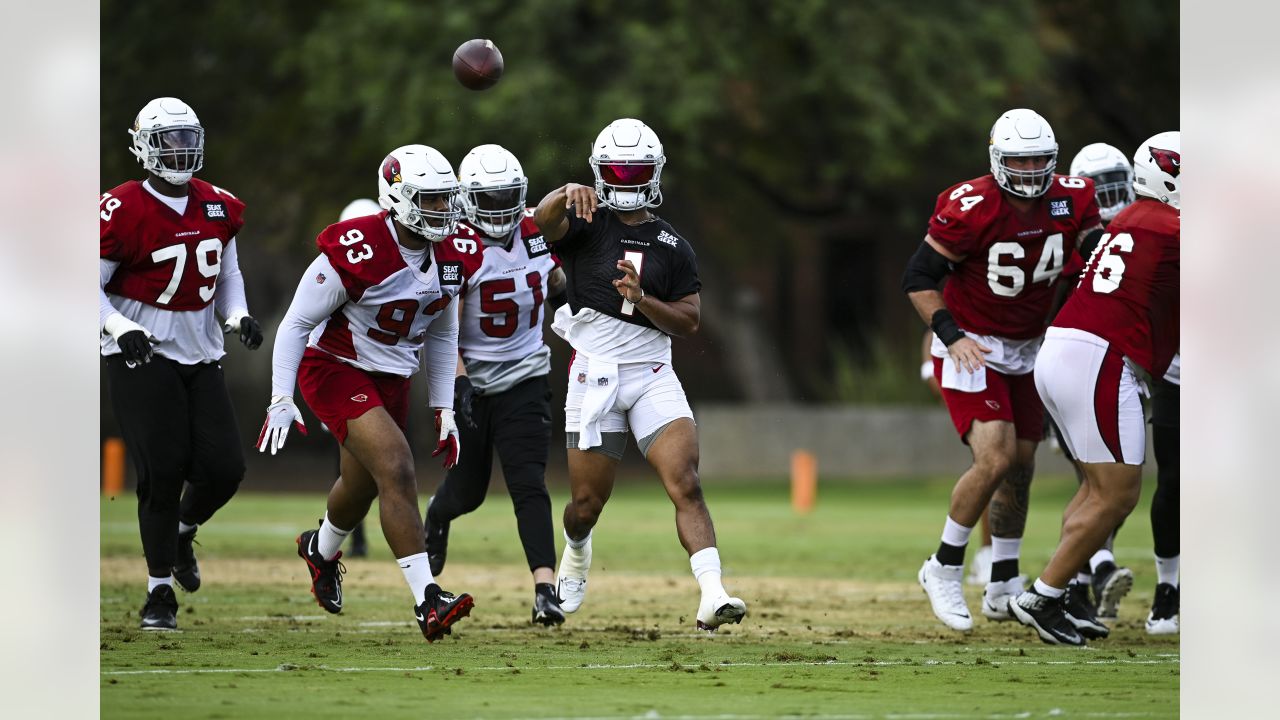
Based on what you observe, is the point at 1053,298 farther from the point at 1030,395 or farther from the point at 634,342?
the point at 634,342

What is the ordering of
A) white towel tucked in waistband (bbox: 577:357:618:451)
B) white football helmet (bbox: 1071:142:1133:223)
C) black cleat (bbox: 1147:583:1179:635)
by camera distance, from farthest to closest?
white football helmet (bbox: 1071:142:1133:223)
black cleat (bbox: 1147:583:1179:635)
white towel tucked in waistband (bbox: 577:357:618:451)

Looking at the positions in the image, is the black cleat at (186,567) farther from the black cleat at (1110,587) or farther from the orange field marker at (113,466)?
the orange field marker at (113,466)

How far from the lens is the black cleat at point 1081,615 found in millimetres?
8066

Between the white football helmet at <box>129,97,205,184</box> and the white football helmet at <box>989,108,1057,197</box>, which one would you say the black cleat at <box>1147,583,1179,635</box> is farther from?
the white football helmet at <box>129,97,205,184</box>

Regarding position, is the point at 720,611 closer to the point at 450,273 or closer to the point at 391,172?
the point at 450,273

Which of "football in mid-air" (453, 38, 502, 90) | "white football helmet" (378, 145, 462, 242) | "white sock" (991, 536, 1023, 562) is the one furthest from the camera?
"football in mid-air" (453, 38, 502, 90)

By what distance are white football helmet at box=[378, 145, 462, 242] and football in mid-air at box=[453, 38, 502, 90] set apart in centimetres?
162

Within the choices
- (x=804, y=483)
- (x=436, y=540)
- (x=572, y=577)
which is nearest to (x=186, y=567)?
(x=436, y=540)

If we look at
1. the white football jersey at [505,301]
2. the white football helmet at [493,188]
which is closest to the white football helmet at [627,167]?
the white football helmet at [493,188]

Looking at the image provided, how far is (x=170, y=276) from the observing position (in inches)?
323

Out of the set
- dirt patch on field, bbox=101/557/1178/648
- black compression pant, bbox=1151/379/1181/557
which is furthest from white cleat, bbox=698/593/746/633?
black compression pant, bbox=1151/379/1181/557

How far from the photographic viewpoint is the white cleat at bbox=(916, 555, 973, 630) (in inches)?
326
